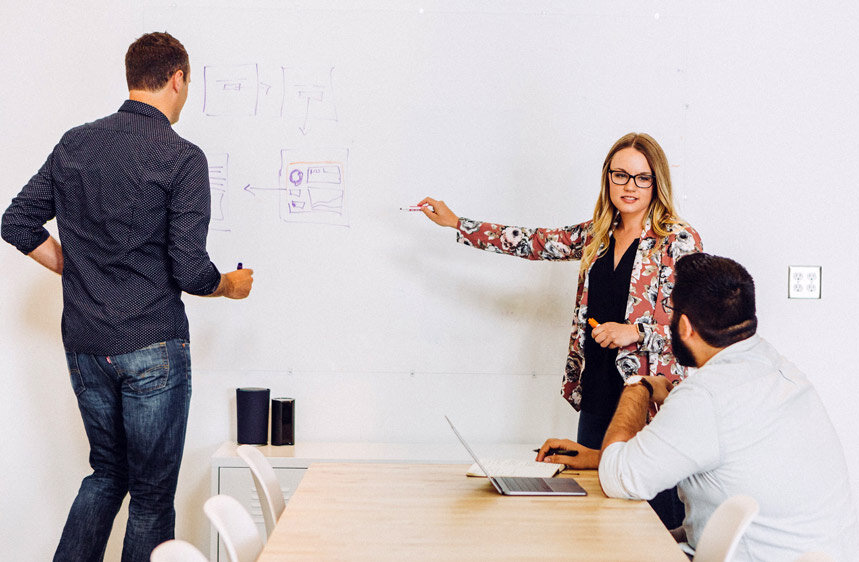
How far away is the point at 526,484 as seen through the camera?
6.02ft

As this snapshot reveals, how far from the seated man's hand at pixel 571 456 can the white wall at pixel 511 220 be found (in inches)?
45.6

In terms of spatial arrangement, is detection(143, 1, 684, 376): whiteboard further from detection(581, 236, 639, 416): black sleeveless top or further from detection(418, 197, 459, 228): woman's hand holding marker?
detection(581, 236, 639, 416): black sleeveless top

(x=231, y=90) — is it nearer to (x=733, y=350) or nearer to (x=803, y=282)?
(x=733, y=350)

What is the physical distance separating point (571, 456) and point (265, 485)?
73 centimetres

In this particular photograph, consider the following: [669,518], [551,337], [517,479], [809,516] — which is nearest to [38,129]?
[551,337]

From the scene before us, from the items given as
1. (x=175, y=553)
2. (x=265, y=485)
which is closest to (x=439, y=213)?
(x=265, y=485)

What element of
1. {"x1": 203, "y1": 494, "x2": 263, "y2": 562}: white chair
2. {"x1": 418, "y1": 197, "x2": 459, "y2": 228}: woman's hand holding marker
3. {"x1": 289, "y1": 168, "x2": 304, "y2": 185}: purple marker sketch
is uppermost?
{"x1": 289, "y1": 168, "x2": 304, "y2": 185}: purple marker sketch

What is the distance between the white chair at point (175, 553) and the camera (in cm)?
134

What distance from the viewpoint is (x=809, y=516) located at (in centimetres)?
166

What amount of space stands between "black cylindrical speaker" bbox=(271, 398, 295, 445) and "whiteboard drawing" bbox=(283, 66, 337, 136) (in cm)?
101

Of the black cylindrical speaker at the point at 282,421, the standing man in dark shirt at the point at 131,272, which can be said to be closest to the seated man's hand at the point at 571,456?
the standing man in dark shirt at the point at 131,272

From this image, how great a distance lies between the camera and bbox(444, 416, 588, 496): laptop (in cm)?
177

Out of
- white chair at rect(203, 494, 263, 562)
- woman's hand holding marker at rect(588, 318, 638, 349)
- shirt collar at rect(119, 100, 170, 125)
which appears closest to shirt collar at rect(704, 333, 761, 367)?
woman's hand holding marker at rect(588, 318, 638, 349)

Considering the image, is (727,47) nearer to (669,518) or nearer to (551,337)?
(551,337)
